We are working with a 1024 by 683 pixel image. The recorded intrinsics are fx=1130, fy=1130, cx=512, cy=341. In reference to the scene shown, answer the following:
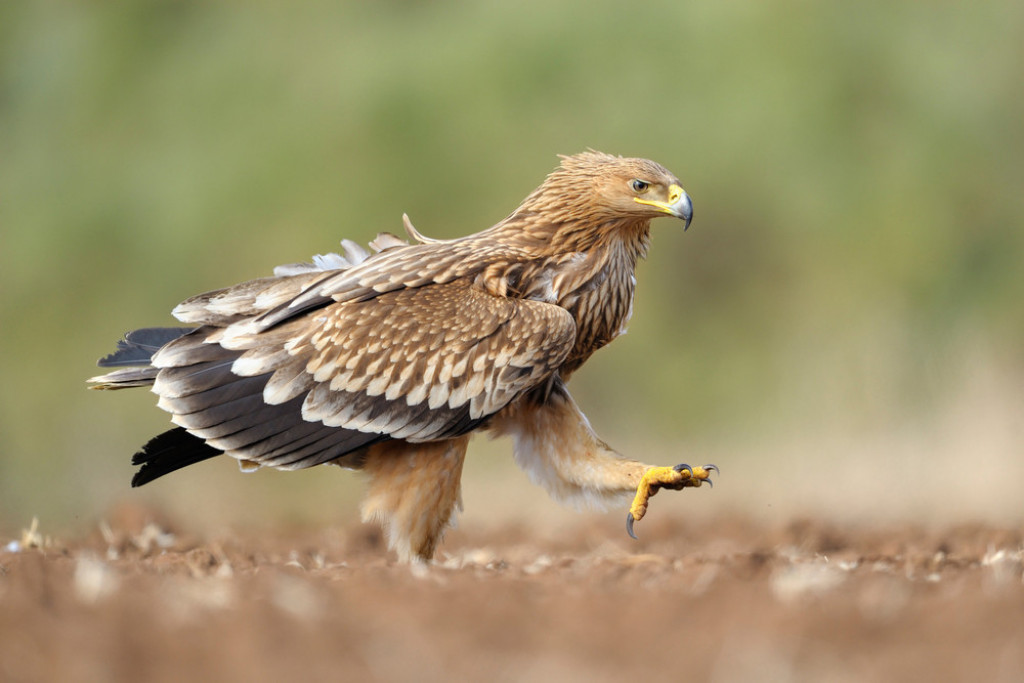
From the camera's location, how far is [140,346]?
17.0 ft

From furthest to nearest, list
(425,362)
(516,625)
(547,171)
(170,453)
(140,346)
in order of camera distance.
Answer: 1. (547,171)
2. (140,346)
3. (170,453)
4. (425,362)
5. (516,625)

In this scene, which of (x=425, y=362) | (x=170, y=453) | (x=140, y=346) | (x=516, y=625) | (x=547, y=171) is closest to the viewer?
(x=516, y=625)

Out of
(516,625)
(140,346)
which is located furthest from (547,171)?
(516,625)

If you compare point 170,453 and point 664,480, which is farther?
point 170,453

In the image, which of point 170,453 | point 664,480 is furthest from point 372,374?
point 664,480

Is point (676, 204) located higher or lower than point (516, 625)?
higher

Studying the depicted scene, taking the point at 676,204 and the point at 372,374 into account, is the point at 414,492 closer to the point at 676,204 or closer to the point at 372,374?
the point at 372,374

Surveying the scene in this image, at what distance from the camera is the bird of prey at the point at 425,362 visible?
4.75 metres

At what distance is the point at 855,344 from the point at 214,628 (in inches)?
329

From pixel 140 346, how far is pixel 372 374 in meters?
1.19

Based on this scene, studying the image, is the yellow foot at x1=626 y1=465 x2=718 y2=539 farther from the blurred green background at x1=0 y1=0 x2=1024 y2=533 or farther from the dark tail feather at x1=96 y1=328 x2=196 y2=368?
the blurred green background at x1=0 y1=0 x2=1024 y2=533

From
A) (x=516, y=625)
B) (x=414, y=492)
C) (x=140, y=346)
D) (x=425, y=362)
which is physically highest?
(x=425, y=362)

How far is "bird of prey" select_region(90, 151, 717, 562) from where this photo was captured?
4.75 metres

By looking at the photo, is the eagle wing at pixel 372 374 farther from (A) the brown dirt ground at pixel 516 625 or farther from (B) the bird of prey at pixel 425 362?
(A) the brown dirt ground at pixel 516 625
